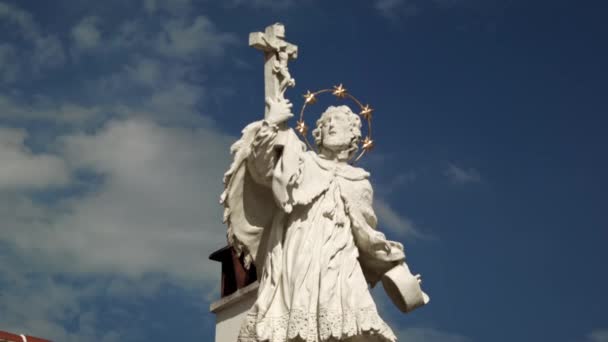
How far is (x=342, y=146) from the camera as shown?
11047 mm

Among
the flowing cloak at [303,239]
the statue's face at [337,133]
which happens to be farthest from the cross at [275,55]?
the statue's face at [337,133]

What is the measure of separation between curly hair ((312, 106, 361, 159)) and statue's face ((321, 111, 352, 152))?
0.04 metres

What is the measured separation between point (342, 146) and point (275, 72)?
3.59ft

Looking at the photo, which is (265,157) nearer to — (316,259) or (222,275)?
(316,259)

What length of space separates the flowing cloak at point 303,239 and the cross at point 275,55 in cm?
48

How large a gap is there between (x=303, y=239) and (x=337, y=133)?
1.29m

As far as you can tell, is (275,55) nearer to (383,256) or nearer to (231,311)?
(383,256)

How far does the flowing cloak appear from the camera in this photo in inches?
389

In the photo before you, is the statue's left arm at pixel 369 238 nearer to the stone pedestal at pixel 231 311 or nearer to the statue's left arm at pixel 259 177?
the statue's left arm at pixel 259 177

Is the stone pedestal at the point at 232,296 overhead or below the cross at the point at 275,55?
overhead

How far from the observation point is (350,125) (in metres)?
11.1

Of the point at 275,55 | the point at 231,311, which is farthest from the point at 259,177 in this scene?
the point at 231,311

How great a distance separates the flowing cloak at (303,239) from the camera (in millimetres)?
9891

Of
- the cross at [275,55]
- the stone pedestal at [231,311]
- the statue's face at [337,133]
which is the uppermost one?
the stone pedestal at [231,311]
